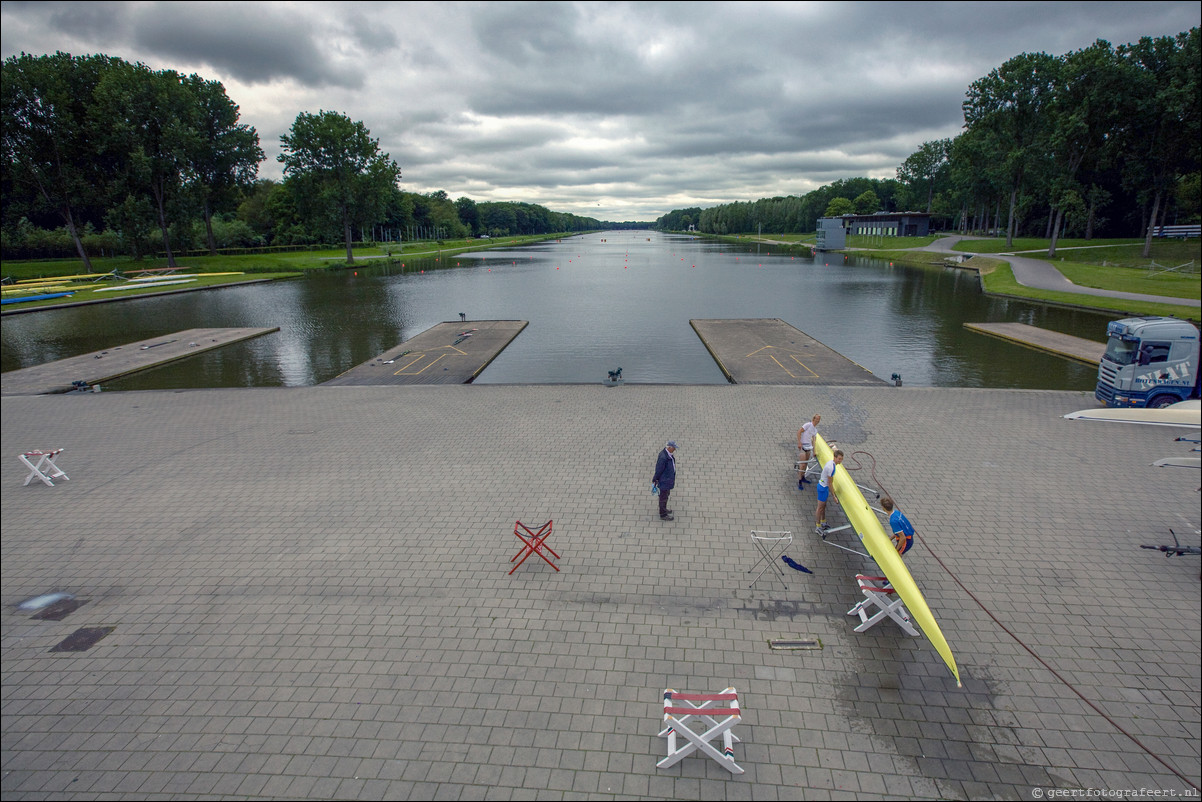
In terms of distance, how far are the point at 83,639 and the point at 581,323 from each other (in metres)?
28.2

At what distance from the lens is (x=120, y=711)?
6.17 meters

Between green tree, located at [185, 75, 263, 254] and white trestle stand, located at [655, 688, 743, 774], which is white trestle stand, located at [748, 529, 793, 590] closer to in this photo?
white trestle stand, located at [655, 688, 743, 774]

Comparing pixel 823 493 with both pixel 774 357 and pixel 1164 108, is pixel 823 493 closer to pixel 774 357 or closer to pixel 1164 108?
pixel 774 357

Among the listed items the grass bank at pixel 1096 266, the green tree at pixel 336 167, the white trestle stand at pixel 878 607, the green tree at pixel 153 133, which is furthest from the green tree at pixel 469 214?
the white trestle stand at pixel 878 607

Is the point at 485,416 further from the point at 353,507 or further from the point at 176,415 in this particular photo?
the point at 176,415

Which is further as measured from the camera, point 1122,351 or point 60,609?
point 1122,351

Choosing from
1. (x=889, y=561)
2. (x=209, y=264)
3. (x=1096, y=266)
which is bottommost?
(x=889, y=561)

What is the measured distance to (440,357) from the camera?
24500 millimetres

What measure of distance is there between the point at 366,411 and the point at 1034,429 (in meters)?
18.5

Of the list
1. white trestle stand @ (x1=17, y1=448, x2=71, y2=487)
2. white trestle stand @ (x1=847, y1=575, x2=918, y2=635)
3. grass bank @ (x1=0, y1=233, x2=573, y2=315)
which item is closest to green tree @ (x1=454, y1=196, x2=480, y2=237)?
grass bank @ (x1=0, y1=233, x2=573, y2=315)

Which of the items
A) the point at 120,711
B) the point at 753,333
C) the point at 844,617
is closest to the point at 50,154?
the point at 753,333

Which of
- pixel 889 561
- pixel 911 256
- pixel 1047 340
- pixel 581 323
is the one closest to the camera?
pixel 889 561

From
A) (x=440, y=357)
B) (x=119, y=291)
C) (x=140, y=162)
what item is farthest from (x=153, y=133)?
(x=440, y=357)

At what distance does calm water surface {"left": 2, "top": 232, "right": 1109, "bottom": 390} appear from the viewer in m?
22.4
